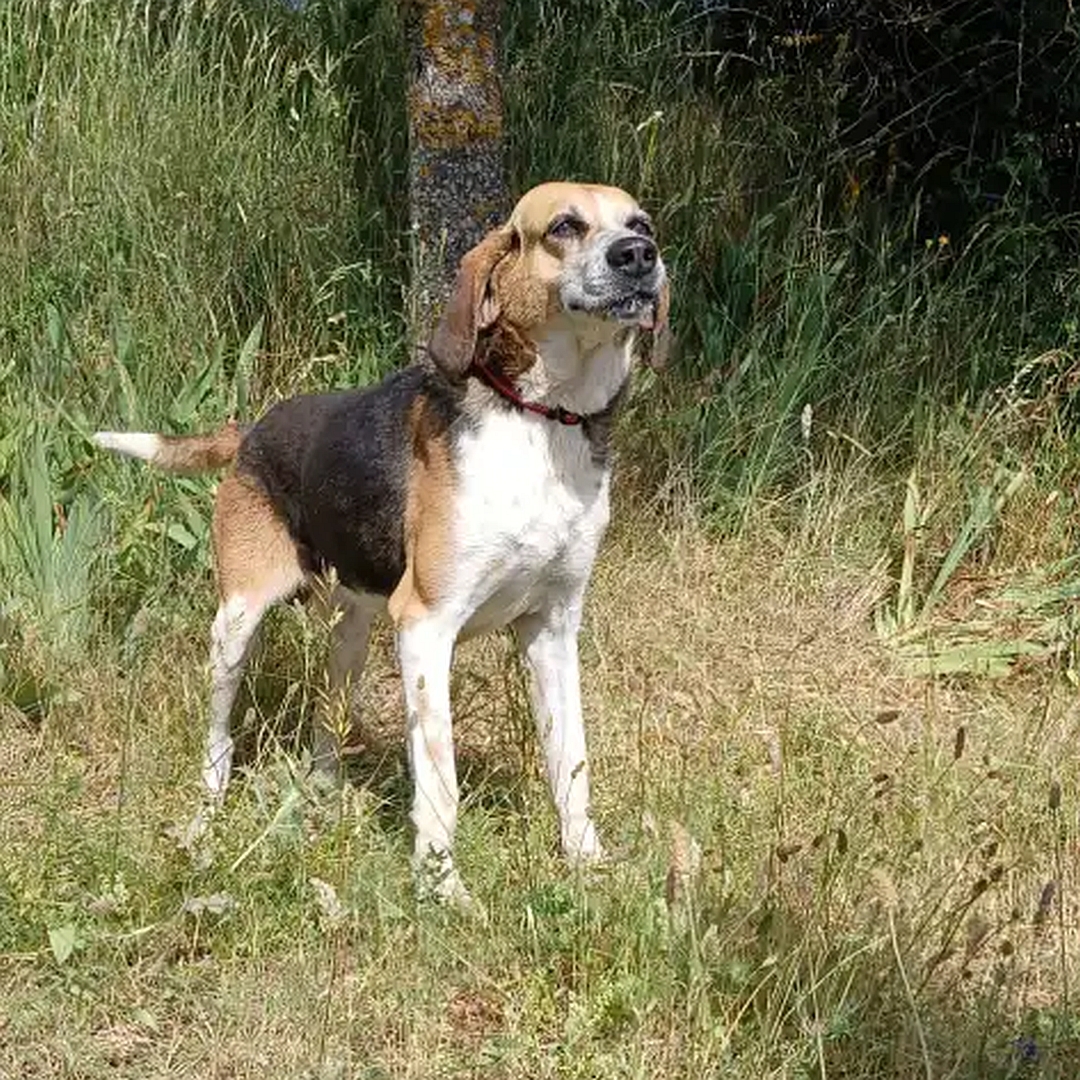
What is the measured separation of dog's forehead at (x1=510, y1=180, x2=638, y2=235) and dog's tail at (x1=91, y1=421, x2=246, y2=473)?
1.22 metres

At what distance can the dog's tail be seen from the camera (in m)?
4.82

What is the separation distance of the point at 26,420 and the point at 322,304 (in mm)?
1189

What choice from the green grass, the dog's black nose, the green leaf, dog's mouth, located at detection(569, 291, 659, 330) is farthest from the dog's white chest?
the green leaf

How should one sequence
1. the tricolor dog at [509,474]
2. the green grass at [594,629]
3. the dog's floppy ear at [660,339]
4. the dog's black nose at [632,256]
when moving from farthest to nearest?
the dog's floppy ear at [660,339]
the tricolor dog at [509,474]
the dog's black nose at [632,256]
the green grass at [594,629]

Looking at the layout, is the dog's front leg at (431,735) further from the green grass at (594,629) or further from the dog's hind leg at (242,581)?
the dog's hind leg at (242,581)

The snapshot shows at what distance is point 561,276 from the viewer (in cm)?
397

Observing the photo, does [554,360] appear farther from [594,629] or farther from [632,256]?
[594,629]

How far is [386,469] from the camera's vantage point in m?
4.29

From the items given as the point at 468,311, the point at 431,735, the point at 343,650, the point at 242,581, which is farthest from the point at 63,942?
the point at 468,311

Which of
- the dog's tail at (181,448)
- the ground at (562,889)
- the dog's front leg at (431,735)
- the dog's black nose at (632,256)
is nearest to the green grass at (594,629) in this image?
the ground at (562,889)

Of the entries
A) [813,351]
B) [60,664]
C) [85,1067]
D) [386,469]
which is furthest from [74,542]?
[813,351]

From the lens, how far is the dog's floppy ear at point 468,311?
4051 mm

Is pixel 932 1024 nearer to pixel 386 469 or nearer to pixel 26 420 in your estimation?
pixel 386 469

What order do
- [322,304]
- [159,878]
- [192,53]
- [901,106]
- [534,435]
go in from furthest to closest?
[901,106], [192,53], [322,304], [534,435], [159,878]
